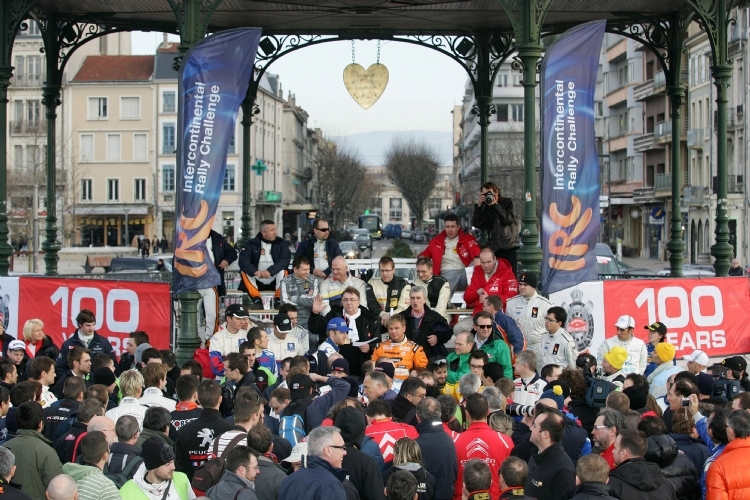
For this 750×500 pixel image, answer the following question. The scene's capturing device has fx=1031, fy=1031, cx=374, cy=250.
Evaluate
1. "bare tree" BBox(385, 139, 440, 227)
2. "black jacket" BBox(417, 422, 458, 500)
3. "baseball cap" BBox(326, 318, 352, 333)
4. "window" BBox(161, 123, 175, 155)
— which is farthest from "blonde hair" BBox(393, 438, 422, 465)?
"bare tree" BBox(385, 139, 440, 227)

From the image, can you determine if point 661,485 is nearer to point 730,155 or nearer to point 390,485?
point 390,485

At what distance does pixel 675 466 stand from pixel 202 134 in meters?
8.40

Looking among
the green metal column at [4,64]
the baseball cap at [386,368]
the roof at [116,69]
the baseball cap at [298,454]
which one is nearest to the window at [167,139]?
the roof at [116,69]

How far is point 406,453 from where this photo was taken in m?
7.30

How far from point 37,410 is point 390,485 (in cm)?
316

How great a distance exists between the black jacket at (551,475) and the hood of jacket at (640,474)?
13.2 inches

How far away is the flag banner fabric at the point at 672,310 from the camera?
599 inches

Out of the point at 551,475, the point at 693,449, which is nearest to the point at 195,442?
the point at 551,475

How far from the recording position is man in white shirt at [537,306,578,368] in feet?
39.9

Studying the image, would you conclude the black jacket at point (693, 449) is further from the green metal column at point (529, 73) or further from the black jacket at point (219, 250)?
the black jacket at point (219, 250)

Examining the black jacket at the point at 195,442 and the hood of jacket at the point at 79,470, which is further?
the black jacket at the point at 195,442

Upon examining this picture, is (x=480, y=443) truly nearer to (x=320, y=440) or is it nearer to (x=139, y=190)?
(x=320, y=440)

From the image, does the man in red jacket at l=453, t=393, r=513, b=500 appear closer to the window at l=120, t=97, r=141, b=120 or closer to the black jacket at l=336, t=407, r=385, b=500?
the black jacket at l=336, t=407, r=385, b=500

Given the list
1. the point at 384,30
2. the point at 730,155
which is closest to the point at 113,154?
the point at 730,155
